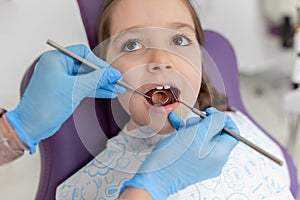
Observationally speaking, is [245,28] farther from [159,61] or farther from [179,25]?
[159,61]

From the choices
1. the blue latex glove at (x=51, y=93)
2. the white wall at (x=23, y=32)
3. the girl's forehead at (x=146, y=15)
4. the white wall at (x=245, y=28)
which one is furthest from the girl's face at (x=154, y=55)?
the white wall at (x=245, y=28)

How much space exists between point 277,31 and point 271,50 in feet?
0.45

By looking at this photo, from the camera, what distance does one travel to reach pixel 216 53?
1553 mm

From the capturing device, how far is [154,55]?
3.45 ft

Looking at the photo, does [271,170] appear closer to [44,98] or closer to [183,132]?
[183,132]

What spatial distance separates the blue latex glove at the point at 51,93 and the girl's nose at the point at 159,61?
104mm

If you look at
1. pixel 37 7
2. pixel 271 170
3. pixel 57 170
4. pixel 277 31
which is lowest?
pixel 271 170

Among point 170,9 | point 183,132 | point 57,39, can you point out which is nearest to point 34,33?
point 57,39

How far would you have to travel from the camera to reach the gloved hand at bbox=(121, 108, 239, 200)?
892 millimetres

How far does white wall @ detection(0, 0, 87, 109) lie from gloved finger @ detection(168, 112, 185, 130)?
874 mm

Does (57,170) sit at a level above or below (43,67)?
below

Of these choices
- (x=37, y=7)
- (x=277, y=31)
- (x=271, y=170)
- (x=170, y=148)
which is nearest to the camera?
(x=170, y=148)

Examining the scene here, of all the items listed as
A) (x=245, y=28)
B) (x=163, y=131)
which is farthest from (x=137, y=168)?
(x=245, y=28)

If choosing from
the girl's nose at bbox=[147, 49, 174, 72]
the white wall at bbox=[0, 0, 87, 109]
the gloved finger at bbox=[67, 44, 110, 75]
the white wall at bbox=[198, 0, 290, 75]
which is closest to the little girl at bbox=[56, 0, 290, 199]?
the girl's nose at bbox=[147, 49, 174, 72]
